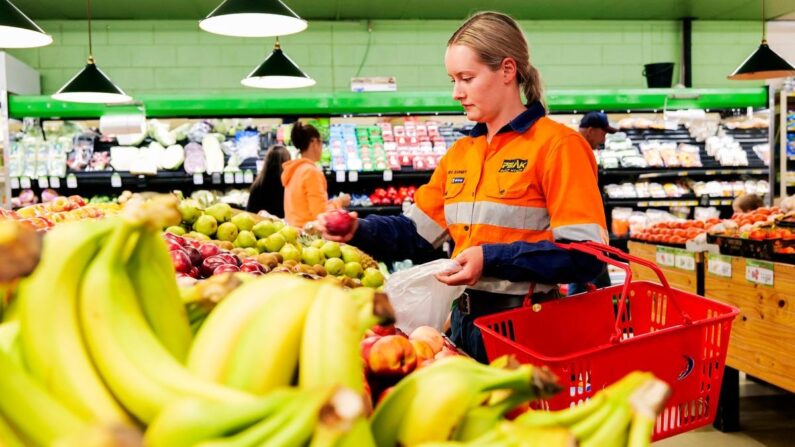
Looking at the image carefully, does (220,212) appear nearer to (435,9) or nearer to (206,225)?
(206,225)

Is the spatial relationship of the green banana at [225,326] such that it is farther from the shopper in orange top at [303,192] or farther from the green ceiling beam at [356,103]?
the green ceiling beam at [356,103]

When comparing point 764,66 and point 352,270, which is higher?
point 764,66

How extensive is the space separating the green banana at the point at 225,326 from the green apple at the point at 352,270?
2.34 metres

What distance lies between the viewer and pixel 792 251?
127 inches

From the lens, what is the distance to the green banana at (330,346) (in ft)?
2.08

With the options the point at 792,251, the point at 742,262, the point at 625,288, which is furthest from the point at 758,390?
the point at 625,288

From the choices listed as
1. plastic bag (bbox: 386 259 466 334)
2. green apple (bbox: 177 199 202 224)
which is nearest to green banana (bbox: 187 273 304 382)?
plastic bag (bbox: 386 259 466 334)

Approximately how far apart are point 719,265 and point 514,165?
235cm

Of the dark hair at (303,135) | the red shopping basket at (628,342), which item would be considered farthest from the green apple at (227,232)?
the dark hair at (303,135)

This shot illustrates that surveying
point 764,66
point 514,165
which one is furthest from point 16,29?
point 764,66

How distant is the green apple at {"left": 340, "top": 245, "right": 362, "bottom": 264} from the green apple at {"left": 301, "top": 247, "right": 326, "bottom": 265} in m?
0.13

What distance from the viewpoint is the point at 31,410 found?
608 mm

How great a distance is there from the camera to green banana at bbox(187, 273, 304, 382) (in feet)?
2.18

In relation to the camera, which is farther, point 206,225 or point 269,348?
point 206,225
